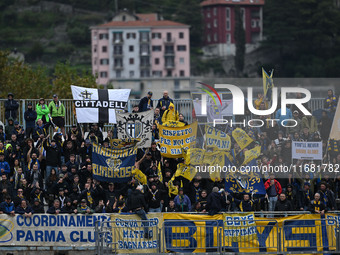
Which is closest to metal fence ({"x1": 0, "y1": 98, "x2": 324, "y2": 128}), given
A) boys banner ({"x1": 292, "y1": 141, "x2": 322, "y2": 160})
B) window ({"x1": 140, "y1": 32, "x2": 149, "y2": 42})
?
boys banner ({"x1": 292, "y1": 141, "x2": 322, "y2": 160})

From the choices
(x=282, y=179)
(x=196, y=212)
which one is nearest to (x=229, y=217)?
(x=196, y=212)

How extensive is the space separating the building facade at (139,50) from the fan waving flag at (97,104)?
153553mm

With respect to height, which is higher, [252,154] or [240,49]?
[240,49]

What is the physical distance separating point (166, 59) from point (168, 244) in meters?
169

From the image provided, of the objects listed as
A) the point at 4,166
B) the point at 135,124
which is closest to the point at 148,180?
the point at 135,124

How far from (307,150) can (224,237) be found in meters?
4.74

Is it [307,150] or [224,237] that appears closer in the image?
[224,237]

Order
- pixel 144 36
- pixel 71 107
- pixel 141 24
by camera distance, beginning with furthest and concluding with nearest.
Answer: pixel 144 36
pixel 141 24
pixel 71 107

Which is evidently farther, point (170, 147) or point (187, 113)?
point (187, 113)

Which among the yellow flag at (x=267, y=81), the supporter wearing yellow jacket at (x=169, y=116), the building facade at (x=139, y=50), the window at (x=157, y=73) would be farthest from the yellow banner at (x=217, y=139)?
the window at (x=157, y=73)

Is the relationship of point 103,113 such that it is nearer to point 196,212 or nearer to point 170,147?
point 170,147

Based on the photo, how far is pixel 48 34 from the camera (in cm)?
19788

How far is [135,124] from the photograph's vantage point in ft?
92.5

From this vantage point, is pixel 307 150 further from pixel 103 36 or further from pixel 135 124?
pixel 103 36
